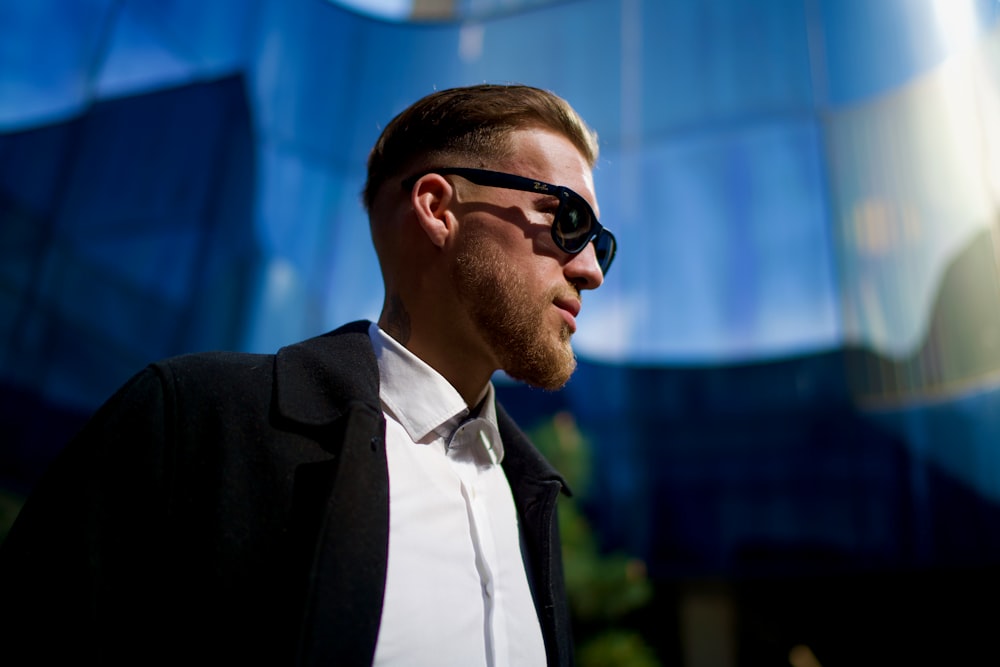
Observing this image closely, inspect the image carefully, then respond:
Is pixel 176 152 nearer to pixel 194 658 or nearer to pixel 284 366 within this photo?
pixel 284 366

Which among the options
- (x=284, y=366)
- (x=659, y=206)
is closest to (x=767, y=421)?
(x=659, y=206)

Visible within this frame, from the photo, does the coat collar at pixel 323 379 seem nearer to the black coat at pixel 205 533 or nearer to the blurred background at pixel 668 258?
the black coat at pixel 205 533

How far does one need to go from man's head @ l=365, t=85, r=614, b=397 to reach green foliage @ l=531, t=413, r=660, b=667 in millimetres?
2891

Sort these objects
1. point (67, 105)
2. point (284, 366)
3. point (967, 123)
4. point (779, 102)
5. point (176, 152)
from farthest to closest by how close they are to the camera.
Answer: point (779, 102) → point (967, 123) → point (176, 152) → point (67, 105) → point (284, 366)

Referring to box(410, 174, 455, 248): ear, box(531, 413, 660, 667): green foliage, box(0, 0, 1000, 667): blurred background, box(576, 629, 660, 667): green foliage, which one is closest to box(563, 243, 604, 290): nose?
box(410, 174, 455, 248): ear

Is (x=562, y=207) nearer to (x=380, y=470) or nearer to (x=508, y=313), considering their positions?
(x=508, y=313)

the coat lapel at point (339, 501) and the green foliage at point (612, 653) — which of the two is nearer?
the coat lapel at point (339, 501)

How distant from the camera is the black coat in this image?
62cm

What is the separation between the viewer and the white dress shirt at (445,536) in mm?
760

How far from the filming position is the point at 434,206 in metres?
1.01

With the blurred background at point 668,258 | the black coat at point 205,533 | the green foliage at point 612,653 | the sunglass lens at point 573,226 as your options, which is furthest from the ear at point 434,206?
the green foliage at point 612,653

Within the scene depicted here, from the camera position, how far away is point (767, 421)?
176 inches

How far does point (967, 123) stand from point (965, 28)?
2.26 ft

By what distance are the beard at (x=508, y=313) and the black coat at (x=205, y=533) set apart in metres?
0.22
